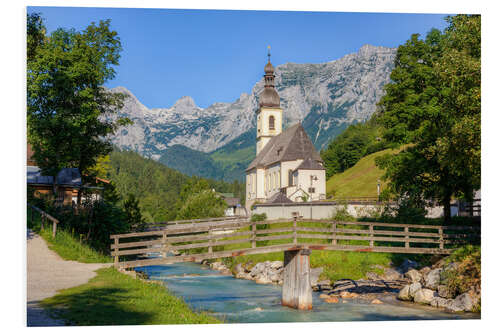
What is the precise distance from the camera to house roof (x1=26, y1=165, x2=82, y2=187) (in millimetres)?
26750

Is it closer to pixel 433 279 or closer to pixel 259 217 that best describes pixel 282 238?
pixel 433 279

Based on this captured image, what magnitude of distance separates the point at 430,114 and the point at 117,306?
15486 millimetres

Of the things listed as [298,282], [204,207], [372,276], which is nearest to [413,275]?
[372,276]

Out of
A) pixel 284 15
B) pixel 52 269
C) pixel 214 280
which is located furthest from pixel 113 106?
pixel 284 15

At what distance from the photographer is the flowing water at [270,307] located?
14281 millimetres

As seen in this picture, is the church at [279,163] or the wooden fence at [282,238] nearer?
the wooden fence at [282,238]

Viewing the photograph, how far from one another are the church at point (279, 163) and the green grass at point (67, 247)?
96.3 feet

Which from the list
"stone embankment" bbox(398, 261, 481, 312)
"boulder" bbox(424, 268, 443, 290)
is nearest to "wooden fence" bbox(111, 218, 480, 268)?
"boulder" bbox(424, 268, 443, 290)

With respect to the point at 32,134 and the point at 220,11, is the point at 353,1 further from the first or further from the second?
the point at 32,134

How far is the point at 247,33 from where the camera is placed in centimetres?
1388

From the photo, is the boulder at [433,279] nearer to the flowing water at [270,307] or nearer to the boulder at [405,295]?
the boulder at [405,295]

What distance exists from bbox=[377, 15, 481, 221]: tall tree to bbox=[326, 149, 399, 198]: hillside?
34.9 m

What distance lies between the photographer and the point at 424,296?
16.3m

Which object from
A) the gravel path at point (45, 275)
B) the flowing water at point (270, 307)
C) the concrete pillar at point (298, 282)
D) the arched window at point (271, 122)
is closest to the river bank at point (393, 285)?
the flowing water at point (270, 307)
